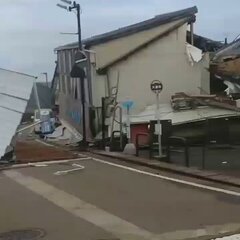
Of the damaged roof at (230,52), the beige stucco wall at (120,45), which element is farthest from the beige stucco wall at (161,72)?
the damaged roof at (230,52)

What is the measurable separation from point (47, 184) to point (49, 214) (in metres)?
3.51

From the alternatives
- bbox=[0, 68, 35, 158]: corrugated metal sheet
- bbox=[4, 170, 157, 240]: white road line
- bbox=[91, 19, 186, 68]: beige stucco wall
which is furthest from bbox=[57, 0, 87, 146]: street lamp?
bbox=[0, 68, 35, 158]: corrugated metal sheet

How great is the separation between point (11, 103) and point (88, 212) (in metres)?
3.29

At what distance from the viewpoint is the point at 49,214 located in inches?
391

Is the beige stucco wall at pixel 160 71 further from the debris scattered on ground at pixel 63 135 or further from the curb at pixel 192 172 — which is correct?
the curb at pixel 192 172

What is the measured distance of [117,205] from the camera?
10.5m

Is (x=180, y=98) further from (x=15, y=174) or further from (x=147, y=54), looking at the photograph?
(x=15, y=174)

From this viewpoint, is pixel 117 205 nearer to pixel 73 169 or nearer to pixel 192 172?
pixel 192 172

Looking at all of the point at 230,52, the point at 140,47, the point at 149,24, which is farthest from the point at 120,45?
the point at 230,52

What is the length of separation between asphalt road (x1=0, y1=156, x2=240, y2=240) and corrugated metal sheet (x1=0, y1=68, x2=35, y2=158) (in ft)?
6.36

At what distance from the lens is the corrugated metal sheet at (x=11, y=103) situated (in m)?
7.20

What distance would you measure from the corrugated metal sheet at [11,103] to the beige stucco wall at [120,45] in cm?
1901

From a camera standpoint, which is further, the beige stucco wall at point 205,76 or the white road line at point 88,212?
the beige stucco wall at point 205,76

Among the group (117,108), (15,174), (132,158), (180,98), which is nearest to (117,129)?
(117,108)
